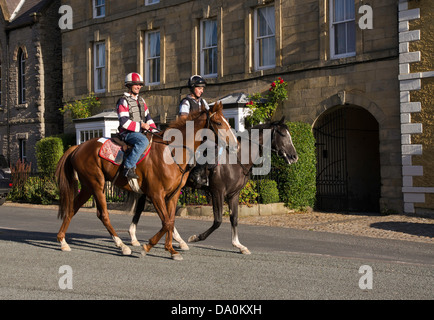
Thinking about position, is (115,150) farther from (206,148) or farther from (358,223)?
(358,223)

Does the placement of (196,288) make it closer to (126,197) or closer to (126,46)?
(126,197)

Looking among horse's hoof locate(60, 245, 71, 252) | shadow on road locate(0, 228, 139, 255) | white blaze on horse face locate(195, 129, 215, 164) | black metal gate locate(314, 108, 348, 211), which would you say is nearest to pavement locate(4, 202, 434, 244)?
black metal gate locate(314, 108, 348, 211)

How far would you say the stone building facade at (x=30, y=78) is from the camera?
97.0 feet

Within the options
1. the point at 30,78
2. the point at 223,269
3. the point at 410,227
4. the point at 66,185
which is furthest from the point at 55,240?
the point at 30,78

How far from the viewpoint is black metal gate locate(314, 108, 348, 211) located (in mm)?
19688

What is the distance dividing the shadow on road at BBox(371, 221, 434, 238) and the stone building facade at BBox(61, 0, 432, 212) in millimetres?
1926

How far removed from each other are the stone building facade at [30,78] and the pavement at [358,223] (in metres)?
13.8

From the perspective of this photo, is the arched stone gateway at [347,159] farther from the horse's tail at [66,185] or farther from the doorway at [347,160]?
the horse's tail at [66,185]

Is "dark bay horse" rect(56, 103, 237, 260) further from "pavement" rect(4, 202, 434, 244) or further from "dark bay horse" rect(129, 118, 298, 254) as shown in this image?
"pavement" rect(4, 202, 434, 244)

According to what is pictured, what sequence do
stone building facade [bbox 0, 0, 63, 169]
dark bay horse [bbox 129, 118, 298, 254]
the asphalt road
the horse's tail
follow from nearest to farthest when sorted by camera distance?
1. the asphalt road
2. dark bay horse [bbox 129, 118, 298, 254]
3. the horse's tail
4. stone building facade [bbox 0, 0, 63, 169]

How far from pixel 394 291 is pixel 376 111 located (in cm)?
1152

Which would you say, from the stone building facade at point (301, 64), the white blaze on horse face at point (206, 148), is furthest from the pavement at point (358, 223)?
the white blaze on horse face at point (206, 148)

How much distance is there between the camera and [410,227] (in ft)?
47.5

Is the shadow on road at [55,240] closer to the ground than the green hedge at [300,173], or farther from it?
closer to the ground
